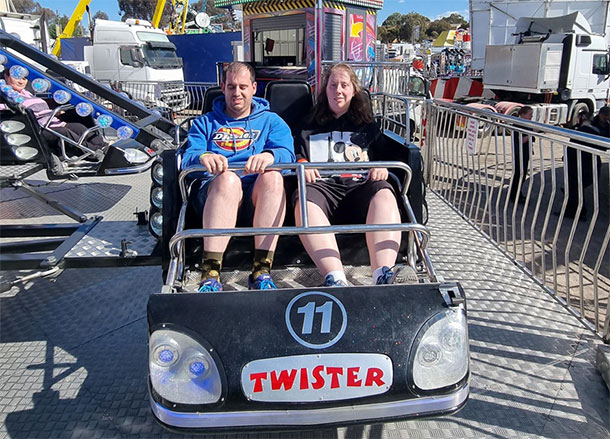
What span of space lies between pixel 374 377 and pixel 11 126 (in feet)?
11.5

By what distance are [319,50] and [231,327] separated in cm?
1032

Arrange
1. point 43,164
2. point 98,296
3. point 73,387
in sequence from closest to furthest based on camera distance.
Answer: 1. point 73,387
2. point 98,296
3. point 43,164

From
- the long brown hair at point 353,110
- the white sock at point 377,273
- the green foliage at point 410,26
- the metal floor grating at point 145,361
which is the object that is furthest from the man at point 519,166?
the green foliage at point 410,26

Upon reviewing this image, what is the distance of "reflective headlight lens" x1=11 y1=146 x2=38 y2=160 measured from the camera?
3.82 metres

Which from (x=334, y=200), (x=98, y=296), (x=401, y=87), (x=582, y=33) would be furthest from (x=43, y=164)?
(x=582, y=33)

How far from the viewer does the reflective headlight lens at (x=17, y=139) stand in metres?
3.76

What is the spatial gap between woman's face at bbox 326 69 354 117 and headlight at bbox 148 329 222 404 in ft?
6.51

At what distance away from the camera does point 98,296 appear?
10.9 feet

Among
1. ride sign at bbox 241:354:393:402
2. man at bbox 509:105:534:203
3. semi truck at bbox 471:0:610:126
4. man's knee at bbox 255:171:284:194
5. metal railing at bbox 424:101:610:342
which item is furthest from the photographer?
semi truck at bbox 471:0:610:126

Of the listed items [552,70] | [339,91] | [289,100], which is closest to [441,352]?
[339,91]

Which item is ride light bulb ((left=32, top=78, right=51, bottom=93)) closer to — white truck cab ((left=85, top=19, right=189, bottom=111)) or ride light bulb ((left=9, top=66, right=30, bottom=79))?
ride light bulb ((left=9, top=66, right=30, bottom=79))

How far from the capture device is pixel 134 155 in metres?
3.93

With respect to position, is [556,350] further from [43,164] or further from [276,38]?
[276,38]

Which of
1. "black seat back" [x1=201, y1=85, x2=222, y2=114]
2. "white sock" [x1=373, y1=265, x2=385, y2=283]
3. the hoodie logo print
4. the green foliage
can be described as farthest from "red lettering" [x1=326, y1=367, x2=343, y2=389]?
the green foliage
